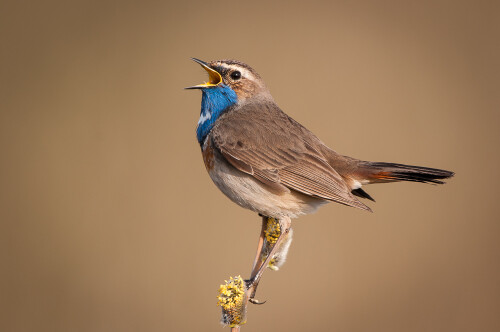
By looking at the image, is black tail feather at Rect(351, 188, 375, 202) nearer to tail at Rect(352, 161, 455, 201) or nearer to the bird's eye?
tail at Rect(352, 161, 455, 201)

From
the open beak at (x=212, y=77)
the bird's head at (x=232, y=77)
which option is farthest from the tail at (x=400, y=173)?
the open beak at (x=212, y=77)

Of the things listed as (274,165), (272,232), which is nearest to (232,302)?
(272,232)

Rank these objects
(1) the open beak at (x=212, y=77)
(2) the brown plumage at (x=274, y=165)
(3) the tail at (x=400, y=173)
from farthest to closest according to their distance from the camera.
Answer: (1) the open beak at (x=212, y=77) → (2) the brown plumage at (x=274, y=165) → (3) the tail at (x=400, y=173)

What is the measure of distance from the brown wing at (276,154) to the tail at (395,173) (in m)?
0.18

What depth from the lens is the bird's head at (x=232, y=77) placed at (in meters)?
4.59

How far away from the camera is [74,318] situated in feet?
22.1

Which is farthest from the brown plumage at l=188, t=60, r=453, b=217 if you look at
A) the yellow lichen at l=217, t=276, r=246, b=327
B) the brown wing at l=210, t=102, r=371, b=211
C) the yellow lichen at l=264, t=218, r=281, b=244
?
the yellow lichen at l=217, t=276, r=246, b=327

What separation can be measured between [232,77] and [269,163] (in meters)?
0.82

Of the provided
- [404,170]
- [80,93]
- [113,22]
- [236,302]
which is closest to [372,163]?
[404,170]

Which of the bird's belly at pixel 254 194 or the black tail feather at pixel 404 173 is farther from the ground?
the black tail feather at pixel 404 173

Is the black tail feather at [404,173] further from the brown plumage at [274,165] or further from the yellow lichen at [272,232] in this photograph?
the yellow lichen at [272,232]

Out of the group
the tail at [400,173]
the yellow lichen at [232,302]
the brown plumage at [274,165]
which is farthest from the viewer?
the brown plumage at [274,165]

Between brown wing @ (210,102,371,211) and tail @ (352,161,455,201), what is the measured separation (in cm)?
18

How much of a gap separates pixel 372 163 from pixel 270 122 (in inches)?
34.7
